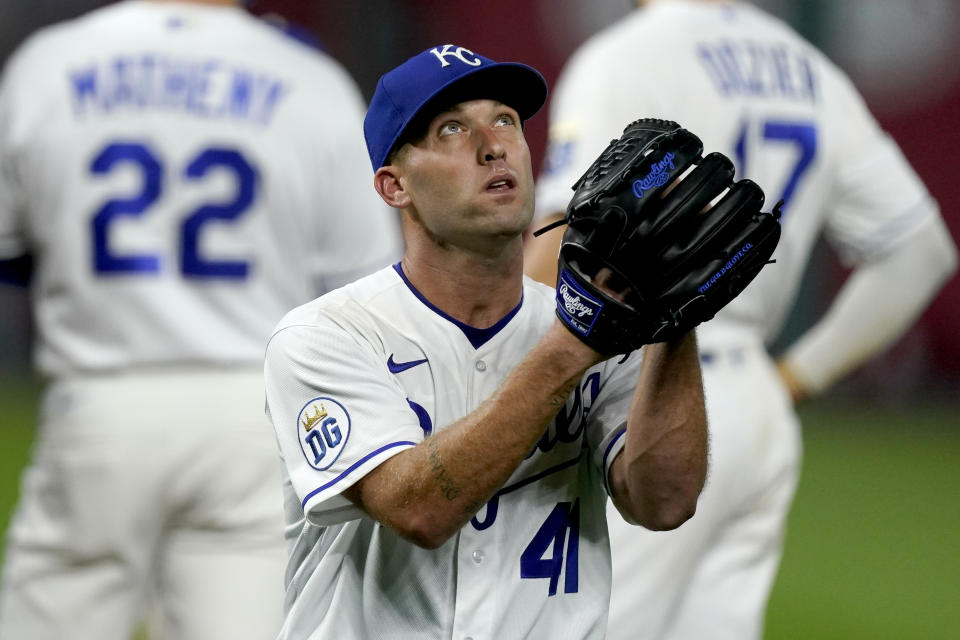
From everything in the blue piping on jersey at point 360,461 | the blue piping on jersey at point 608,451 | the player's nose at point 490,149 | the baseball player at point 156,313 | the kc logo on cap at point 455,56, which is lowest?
the baseball player at point 156,313

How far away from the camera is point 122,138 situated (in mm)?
4051

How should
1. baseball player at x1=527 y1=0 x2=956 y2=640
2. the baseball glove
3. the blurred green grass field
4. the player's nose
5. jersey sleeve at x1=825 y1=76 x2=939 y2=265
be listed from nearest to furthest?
the baseball glove < the player's nose < baseball player at x1=527 y1=0 x2=956 y2=640 < jersey sleeve at x1=825 y1=76 x2=939 y2=265 < the blurred green grass field

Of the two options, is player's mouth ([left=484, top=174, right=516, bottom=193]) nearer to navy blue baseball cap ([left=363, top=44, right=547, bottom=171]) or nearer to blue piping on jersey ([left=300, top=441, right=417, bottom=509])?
navy blue baseball cap ([left=363, top=44, right=547, bottom=171])

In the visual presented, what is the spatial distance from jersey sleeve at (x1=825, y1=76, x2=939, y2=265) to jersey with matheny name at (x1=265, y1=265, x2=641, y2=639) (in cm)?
197

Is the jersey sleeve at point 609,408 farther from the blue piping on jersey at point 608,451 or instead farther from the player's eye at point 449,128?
the player's eye at point 449,128

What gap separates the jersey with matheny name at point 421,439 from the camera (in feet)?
8.05

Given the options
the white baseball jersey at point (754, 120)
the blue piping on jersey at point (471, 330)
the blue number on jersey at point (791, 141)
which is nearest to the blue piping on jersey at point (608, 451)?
the blue piping on jersey at point (471, 330)

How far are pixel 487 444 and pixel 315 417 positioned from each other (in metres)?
0.34

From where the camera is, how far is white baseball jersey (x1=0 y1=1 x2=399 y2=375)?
4.06 m

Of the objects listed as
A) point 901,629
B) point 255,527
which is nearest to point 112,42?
point 255,527

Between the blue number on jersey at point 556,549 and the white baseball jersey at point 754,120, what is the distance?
61.8 inches

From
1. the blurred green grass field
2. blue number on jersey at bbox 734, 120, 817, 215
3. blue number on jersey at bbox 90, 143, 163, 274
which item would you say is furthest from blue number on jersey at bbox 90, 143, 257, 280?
the blurred green grass field

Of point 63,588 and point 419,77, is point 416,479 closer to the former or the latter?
point 419,77

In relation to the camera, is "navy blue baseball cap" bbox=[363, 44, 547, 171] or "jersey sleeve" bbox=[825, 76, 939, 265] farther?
"jersey sleeve" bbox=[825, 76, 939, 265]
